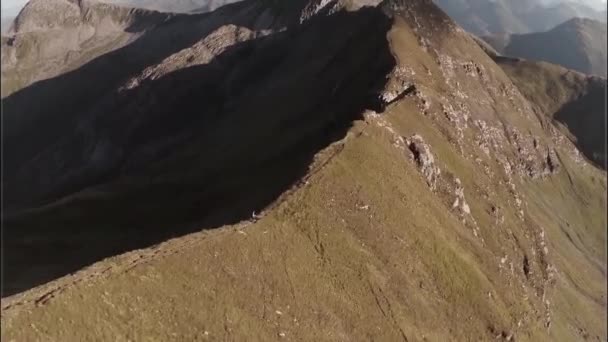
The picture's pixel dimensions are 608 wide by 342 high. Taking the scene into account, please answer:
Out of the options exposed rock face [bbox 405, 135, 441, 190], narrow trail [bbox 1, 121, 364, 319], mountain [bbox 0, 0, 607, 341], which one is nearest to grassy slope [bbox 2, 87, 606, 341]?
mountain [bbox 0, 0, 607, 341]

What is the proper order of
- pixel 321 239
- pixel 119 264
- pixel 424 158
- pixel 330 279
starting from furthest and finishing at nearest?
1. pixel 424 158
2. pixel 321 239
3. pixel 330 279
4. pixel 119 264

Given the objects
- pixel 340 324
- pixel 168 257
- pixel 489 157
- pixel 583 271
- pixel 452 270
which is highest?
pixel 168 257

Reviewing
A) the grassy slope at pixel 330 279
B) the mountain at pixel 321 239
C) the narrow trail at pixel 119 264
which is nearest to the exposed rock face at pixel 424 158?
the mountain at pixel 321 239

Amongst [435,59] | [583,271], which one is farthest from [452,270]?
[583,271]

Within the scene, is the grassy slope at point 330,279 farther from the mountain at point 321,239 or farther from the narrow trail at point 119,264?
the narrow trail at point 119,264

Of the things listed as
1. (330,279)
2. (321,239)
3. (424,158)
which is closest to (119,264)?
(330,279)

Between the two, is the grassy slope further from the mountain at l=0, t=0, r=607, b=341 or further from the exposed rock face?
the exposed rock face

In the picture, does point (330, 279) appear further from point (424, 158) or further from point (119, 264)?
point (424, 158)

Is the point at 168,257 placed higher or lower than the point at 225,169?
higher

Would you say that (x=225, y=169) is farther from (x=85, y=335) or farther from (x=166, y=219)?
(x=85, y=335)

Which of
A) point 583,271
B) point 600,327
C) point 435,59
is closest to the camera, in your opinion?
point 600,327

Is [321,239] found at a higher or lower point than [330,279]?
higher
